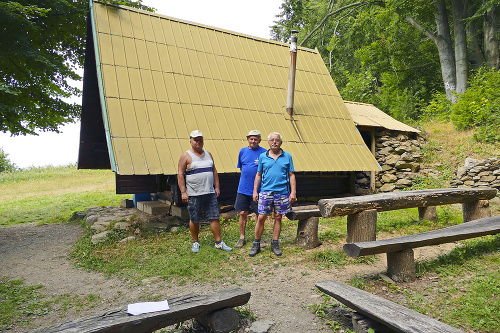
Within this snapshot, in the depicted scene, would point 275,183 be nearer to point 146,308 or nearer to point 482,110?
point 146,308

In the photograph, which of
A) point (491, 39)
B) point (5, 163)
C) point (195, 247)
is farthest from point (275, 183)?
point (5, 163)

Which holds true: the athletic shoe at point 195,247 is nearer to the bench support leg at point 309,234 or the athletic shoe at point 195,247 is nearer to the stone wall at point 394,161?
the bench support leg at point 309,234

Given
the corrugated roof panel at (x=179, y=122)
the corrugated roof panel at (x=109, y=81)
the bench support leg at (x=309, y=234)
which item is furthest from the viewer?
the corrugated roof panel at (x=179, y=122)

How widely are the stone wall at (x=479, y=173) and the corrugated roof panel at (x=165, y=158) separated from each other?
835cm

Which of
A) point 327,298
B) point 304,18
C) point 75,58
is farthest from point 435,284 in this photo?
point 304,18

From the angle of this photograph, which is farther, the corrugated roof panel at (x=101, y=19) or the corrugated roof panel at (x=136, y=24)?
the corrugated roof panel at (x=136, y=24)

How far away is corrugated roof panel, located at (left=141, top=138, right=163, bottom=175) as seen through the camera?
21.2 feet

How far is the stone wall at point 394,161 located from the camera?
1087 cm

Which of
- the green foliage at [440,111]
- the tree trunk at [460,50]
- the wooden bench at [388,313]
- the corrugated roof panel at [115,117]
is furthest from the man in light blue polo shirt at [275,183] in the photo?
the tree trunk at [460,50]

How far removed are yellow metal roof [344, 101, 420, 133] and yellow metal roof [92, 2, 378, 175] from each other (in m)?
1.39

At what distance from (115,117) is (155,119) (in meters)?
0.82

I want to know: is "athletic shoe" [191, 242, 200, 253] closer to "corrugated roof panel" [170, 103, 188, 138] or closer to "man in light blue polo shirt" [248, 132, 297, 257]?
"man in light blue polo shirt" [248, 132, 297, 257]

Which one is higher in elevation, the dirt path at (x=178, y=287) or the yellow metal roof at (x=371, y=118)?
the yellow metal roof at (x=371, y=118)

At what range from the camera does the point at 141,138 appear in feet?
22.3
